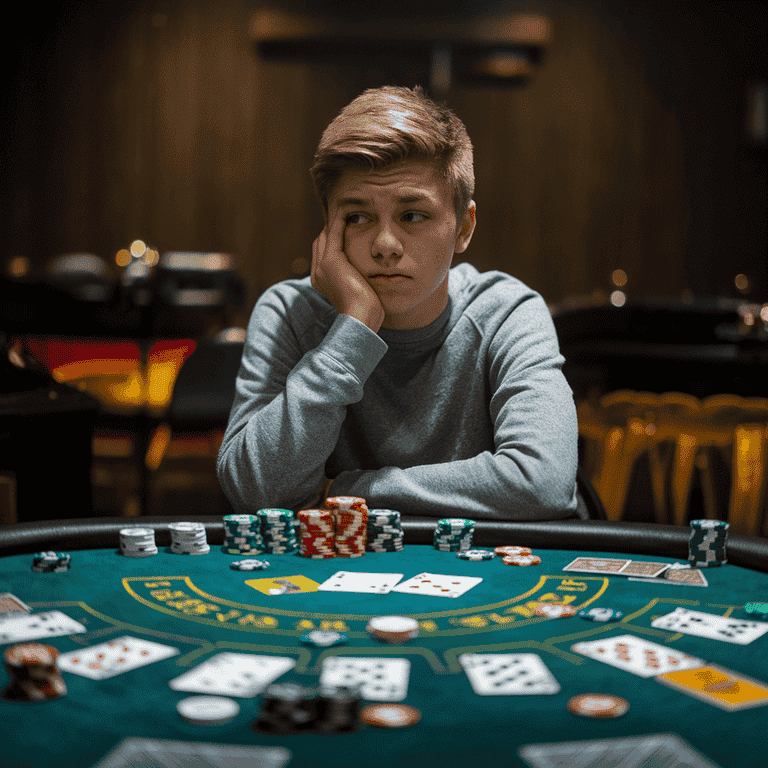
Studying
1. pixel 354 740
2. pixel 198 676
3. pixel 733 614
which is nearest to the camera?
pixel 354 740

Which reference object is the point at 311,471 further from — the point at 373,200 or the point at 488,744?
the point at 488,744

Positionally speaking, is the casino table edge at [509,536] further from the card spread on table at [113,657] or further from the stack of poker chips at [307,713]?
the stack of poker chips at [307,713]

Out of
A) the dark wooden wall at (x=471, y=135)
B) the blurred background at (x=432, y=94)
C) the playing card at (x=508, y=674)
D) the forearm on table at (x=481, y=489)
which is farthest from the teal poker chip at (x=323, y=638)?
the dark wooden wall at (x=471, y=135)

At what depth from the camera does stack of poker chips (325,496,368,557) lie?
136 centimetres

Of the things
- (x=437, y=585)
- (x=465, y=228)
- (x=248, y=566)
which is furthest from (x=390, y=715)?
(x=465, y=228)

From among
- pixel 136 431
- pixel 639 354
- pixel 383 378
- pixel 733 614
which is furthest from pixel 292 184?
pixel 733 614

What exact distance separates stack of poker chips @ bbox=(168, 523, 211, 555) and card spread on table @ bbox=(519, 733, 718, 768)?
0.77 meters

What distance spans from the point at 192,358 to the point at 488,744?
239 cm

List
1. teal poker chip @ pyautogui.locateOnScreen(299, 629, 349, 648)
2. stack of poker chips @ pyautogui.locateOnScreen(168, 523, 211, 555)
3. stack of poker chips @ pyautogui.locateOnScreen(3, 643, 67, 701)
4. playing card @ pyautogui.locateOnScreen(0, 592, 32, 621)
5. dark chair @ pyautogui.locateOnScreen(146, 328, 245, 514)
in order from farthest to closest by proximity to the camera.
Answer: dark chair @ pyautogui.locateOnScreen(146, 328, 245, 514) < stack of poker chips @ pyautogui.locateOnScreen(168, 523, 211, 555) < playing card @ pyautogui.locateOnScreen(0, 592, 32, 621) < teal poker chip @ pyautogui.locateOnScreen(299, 629, 349, 648) < stack of poker chips @ pyautogui.locateOnScreen(3, 643, 67, 701)

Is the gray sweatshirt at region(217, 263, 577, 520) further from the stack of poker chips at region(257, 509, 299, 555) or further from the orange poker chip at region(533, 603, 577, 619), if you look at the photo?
the orange poker chip at region(533, 603, 577, 619)

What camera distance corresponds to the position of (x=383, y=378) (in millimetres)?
1881

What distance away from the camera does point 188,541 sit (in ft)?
4.54

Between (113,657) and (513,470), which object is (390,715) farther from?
(513,470)

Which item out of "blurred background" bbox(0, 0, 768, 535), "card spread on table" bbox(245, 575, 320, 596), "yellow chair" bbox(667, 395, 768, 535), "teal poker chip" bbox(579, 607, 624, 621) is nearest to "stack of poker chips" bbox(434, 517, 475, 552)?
"card spread on table" bbox(245, 575, 320, 596)
